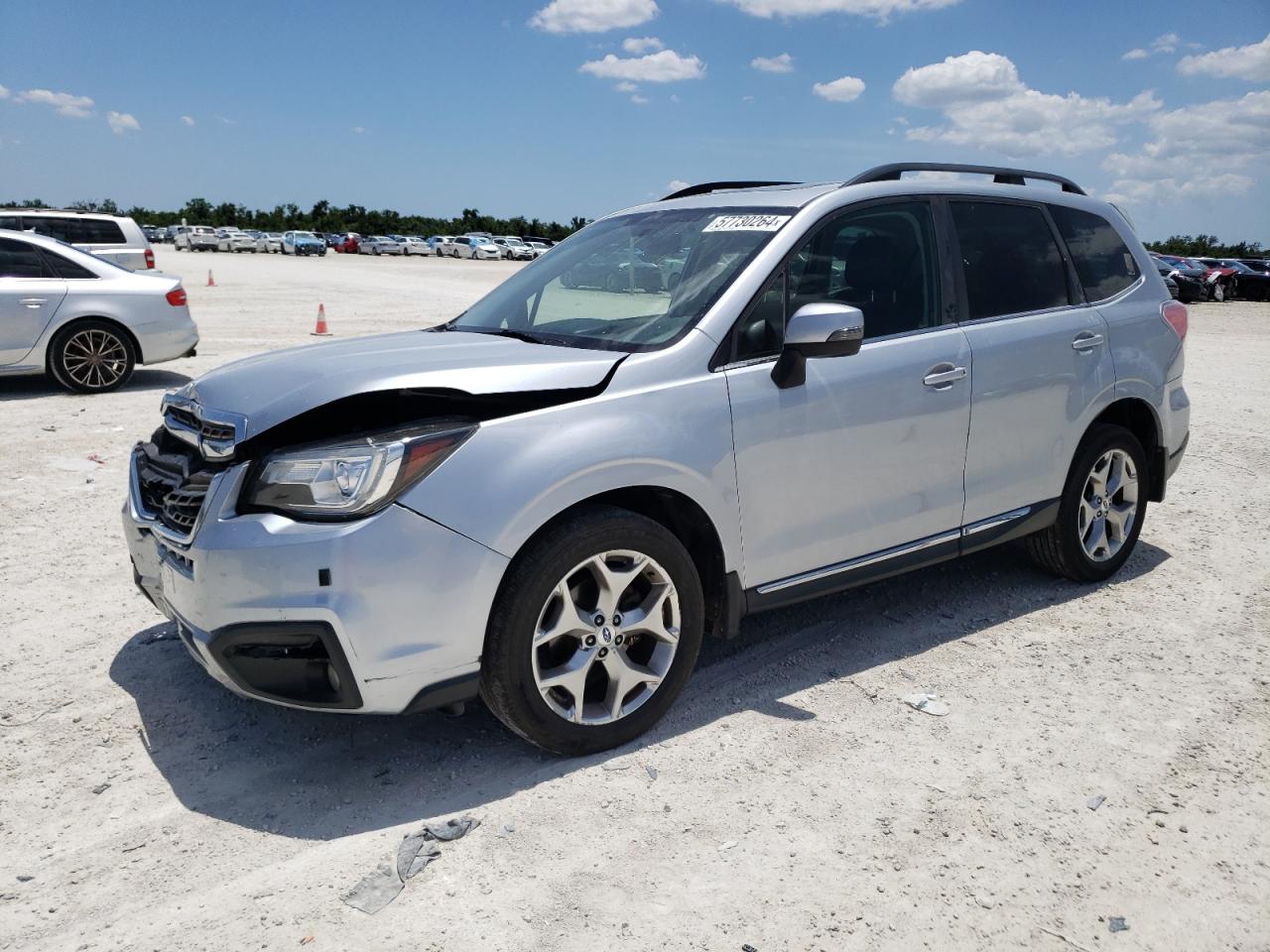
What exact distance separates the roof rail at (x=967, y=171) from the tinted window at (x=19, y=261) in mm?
9214

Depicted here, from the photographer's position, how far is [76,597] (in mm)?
5066

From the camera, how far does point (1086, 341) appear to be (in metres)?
4.96

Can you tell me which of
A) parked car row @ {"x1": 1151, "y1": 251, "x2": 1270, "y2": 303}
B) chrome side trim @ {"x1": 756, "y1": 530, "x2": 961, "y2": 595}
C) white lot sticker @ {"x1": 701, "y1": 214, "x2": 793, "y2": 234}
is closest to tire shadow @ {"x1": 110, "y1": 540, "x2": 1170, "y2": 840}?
chrome side trim @ {"x1": 756, "y1": 530, "x2": 961, "y2": 595}

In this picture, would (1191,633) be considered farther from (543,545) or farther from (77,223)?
(77,223)

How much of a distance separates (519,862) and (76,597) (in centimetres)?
318

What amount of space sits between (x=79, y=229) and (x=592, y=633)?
13.9 m

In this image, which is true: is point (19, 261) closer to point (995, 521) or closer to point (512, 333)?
point (512, 333)

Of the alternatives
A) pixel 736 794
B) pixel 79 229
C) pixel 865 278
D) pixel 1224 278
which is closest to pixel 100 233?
pixel 79 229

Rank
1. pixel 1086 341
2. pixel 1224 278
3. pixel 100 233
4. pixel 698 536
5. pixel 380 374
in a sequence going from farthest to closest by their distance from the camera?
pixel 1224 278 → pixel 100 233 → pixel 1086 341 → pixel 698 536 → pixel 380 374

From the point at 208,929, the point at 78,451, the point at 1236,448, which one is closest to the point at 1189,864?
the point at 208,929

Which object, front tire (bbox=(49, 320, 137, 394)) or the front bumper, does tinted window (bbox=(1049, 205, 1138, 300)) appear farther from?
front tire (bbox=(49, 320, 137, 394))

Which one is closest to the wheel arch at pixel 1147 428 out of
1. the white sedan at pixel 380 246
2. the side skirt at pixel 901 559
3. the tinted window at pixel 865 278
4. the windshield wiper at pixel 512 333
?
the side skirt at pixel 901 559

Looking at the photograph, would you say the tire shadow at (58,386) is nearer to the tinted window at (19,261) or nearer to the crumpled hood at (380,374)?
the tinted window at (19,261)

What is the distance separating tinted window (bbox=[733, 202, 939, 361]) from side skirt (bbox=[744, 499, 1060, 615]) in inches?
34.6
